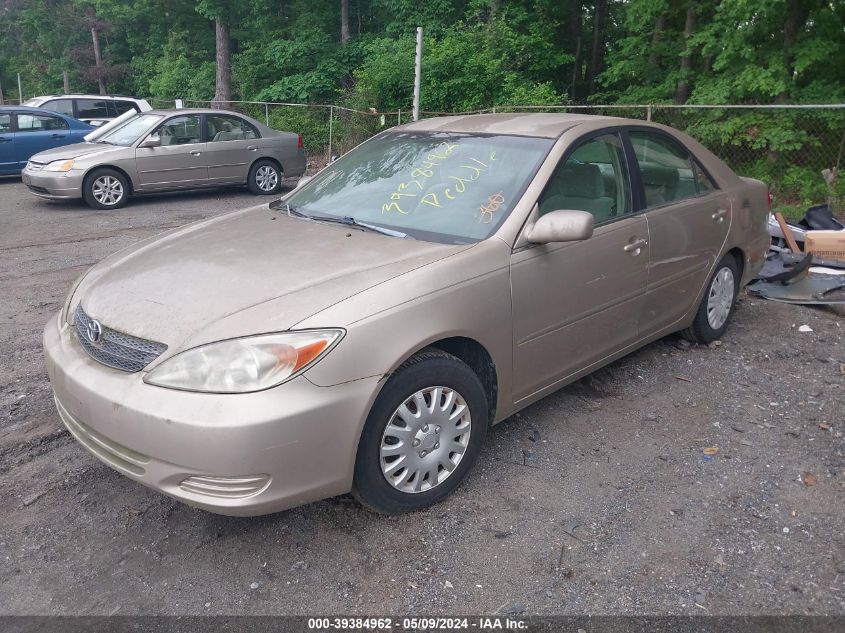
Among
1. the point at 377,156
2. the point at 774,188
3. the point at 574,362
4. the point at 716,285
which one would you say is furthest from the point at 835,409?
the point at 774,188

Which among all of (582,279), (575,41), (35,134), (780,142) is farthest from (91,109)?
(582,279)

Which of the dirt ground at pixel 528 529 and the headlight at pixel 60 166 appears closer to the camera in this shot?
the dirt ground at pixel 528 529

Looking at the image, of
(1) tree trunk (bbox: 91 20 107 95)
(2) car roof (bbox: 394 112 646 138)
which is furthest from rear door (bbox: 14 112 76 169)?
(1) tree trunk (bbox: 91 20 107 95)

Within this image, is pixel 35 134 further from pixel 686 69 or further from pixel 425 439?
pixel 425 439

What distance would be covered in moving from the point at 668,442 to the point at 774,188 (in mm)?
8938

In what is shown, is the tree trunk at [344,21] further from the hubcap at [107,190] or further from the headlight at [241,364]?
the headlight at [241,364]

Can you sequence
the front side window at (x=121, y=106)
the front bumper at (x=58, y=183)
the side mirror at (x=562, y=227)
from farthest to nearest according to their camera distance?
the front side window at (x=121, y=106), the front bumper at (x=58, y=183), the side mirror at (x=562, y=227)

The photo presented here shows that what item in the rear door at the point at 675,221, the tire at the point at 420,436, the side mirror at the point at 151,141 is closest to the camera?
the tire at the point at 420,436

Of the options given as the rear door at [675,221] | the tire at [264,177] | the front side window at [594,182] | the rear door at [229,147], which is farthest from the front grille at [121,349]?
the tire at [264,177]

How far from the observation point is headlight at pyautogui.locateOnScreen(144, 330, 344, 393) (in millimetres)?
2584

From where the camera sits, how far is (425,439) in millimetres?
3055

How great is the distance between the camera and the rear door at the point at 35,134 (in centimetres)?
1341

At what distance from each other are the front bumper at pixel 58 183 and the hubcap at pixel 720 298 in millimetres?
9239

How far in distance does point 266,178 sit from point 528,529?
10638mm
